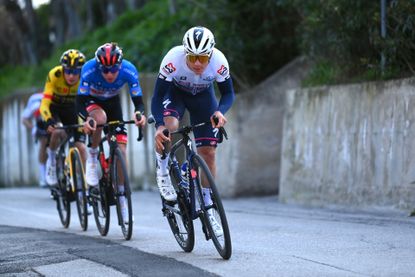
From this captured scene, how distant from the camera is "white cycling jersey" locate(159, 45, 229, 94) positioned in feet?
27.8

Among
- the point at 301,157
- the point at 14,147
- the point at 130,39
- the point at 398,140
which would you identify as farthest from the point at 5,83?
the point at 398,140

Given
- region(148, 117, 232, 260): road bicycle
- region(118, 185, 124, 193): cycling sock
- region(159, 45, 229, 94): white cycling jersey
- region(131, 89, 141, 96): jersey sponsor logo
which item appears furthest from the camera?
region(131, 89, 141, 96): jersey sponsor logo

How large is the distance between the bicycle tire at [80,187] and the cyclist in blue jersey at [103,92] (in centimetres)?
45

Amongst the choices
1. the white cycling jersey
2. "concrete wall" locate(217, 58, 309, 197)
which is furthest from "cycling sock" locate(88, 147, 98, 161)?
"concrete wall" locate(217, 58, 309, 197)

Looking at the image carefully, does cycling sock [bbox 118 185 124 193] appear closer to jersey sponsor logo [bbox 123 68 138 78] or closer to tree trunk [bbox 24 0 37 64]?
jersey sponsor logo [bbox 123 68 138 78]

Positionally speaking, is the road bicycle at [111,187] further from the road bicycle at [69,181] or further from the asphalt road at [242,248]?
the road bicycle at [69,181]

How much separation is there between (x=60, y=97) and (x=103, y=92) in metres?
2.75

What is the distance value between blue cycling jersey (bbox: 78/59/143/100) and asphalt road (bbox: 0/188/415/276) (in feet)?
5.40

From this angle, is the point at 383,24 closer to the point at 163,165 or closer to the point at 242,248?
the point at 163,165

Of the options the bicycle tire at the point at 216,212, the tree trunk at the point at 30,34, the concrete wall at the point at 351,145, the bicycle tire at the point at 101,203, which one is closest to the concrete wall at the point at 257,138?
the concrete wall at the point at 351,145

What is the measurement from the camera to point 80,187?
1147cm

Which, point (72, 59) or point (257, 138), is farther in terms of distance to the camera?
point (257, 138)

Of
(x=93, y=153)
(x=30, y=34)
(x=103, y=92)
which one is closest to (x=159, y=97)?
(x=103, y=92)

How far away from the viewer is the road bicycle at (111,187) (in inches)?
382
